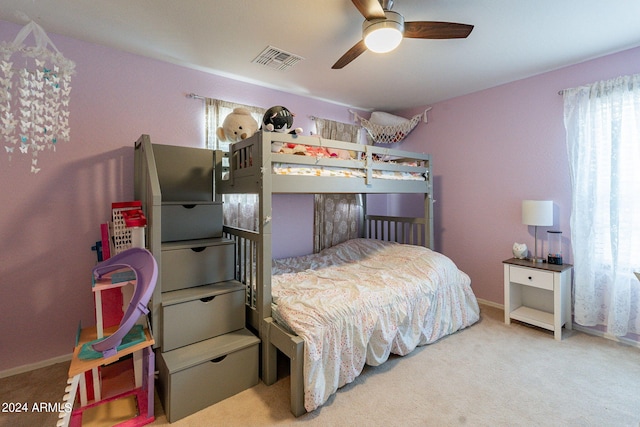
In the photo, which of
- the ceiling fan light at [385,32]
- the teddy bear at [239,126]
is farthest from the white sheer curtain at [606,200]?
the teddy bear at [239,126]

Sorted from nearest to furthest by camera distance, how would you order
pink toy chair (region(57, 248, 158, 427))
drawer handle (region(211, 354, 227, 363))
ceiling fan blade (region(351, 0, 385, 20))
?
pink toy chair (region(57, 248, 158, 427)), ceiling fan blade (region(351, 0, 385, 20)), drawer handle (region(211, 354, 227, 363))

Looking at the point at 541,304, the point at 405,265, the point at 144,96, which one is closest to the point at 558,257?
the point at 541,304

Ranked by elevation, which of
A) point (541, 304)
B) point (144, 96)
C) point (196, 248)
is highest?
point (144, 96)

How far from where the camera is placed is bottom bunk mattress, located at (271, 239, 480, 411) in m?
1.87

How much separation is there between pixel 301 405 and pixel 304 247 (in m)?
2.04

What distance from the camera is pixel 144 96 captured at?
2.63 m

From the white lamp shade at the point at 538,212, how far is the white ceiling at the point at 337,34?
130 cm

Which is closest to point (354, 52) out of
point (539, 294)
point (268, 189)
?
point (268, 189)

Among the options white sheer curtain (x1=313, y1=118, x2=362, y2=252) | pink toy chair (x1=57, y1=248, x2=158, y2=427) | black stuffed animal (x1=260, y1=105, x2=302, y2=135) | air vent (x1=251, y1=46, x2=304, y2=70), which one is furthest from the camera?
white sheer curtain (x1=313, y1=118, x2=362, y2=252)

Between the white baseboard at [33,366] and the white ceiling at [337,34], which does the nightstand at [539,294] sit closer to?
the white ceiling at [337,34]

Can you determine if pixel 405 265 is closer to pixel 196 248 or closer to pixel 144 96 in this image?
pixel 196 248

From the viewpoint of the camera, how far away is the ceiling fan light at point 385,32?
5.67 feet

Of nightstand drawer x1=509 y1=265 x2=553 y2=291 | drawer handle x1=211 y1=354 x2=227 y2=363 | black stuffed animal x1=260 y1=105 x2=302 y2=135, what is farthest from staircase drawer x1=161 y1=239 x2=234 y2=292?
nightstand drawer x1=509 y1=265 x2=553 y2=291

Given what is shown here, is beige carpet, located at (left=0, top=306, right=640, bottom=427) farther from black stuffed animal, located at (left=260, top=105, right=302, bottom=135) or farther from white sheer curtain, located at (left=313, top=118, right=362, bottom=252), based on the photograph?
black stuffed animal, located at (left=260, top=105, right=302, bottom=135)
